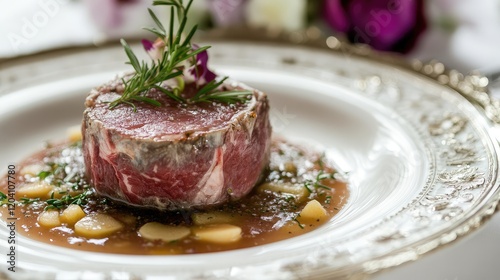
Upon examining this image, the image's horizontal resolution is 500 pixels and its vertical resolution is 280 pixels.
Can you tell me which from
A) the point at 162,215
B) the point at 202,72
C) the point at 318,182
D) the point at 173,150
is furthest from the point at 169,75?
the point at 318,182

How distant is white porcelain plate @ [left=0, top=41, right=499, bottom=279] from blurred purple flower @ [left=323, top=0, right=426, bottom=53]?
29.4 inches

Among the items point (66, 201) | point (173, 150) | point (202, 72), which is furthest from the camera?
point (202, 72)

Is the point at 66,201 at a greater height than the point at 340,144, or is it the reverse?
the point at 340,144

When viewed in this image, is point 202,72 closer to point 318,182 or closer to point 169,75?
point 169,75

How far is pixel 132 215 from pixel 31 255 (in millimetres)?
706

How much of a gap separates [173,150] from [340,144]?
5.29 ft

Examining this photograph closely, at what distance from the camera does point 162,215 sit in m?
3.49

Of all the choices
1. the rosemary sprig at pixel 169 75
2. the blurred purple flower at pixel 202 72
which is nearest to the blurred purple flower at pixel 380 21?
the blurred purple flower at pixel 202 72

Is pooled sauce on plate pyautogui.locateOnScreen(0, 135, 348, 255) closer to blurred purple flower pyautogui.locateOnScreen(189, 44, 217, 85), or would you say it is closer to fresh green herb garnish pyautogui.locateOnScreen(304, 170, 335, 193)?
fresh green herb garnish pyautogui.locateOnScreen(304, 170, 335, 193)

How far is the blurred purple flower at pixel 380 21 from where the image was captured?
18.1 feet

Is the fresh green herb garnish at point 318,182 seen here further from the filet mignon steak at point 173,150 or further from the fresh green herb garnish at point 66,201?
the fresh green herb garnish at point 66,201

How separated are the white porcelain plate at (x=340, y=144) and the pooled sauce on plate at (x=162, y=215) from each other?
0.14 metres

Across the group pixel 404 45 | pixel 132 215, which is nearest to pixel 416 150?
pixel 132 215

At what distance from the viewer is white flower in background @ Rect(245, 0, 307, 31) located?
549 centimetres
